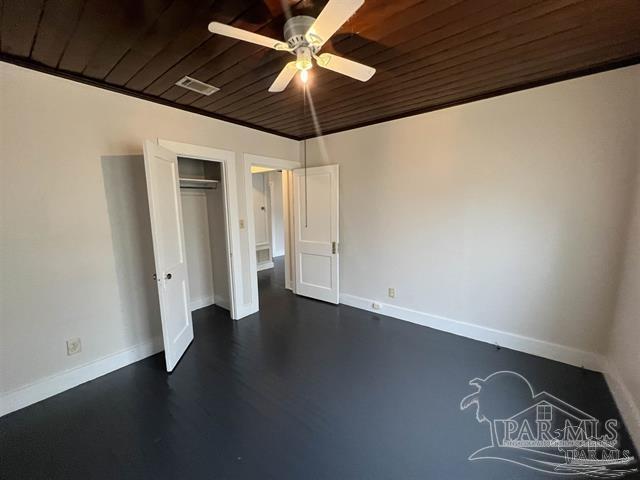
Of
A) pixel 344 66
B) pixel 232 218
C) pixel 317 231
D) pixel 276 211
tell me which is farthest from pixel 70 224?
pixel 276 211

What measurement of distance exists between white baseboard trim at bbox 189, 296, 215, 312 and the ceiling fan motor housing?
3559 mm

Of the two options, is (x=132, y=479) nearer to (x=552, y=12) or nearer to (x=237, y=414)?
(x=237, y=414)

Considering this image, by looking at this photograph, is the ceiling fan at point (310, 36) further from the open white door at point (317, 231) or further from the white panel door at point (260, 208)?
the white panel door at point (260, 208)

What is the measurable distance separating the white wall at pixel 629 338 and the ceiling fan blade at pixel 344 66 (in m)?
2.16

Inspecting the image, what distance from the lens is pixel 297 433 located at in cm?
177

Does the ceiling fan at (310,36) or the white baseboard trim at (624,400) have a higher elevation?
the ceiling fan at (310,36)

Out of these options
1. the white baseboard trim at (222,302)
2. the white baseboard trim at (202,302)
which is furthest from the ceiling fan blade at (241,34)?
the white baseboard trim at (202,302)

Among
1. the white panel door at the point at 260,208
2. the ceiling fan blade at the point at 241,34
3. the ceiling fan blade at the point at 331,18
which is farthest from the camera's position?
the white panel door at the point at 260,208

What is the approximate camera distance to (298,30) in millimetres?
1428

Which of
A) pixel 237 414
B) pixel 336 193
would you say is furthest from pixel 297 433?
pixel 336 193

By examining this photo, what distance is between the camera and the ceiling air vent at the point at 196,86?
7.27 ft

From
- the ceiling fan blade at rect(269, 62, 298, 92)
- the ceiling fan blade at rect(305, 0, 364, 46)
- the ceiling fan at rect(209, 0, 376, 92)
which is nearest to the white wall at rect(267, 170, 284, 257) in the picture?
the ceiling fan blade at rect(269, 62, 298, 92)

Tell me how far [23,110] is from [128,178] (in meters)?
0.74

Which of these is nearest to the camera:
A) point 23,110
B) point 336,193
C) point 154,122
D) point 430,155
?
point 23,110
